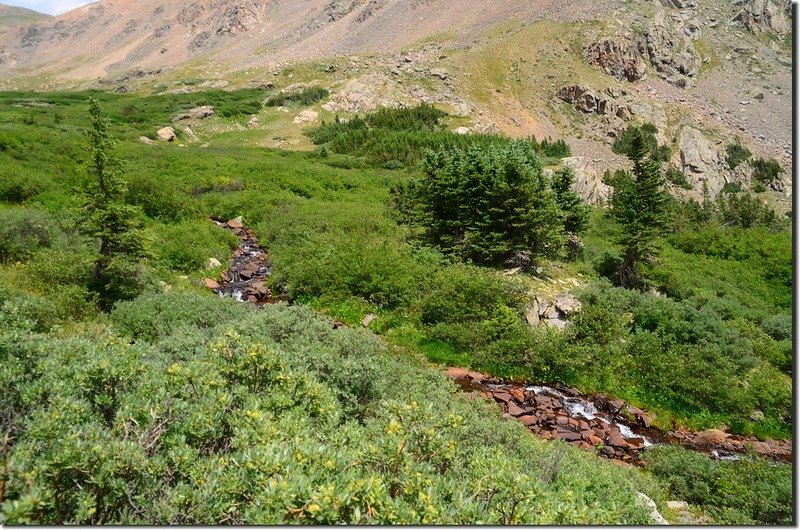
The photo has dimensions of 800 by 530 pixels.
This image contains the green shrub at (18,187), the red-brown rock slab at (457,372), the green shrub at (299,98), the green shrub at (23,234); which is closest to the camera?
the red-brown rock slab at (457,372)

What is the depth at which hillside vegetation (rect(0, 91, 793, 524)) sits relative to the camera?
13.6 ft

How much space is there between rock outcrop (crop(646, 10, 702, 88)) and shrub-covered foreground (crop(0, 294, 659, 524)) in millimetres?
105910

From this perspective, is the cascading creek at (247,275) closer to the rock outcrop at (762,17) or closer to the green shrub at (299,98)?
the green shrub at (299,98)

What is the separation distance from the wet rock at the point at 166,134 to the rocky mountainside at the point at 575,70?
18984 millimetres

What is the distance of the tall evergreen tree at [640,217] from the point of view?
2308 cm

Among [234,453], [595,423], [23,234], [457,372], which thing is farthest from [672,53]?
[234,453]

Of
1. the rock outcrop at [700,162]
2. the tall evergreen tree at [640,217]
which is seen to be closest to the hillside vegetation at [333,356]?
the tall evergreen tree at [640,217]

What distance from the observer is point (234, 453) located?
4.60m

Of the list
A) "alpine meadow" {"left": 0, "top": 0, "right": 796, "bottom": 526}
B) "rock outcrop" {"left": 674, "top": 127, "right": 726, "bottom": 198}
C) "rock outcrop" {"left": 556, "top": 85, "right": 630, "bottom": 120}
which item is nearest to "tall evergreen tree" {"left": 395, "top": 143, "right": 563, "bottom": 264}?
"alpine meadow" {"left": 0, "top": 0, "right": 796, "bottom": 526}

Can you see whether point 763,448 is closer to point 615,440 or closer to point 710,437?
point 710,437

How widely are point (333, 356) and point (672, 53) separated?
110587 mm

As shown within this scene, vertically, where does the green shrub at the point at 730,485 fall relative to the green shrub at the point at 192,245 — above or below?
below

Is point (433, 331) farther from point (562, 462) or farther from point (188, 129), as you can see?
point (188, 129)

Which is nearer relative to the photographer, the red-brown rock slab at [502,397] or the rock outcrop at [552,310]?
the red-brown rock slab at [502,397]
